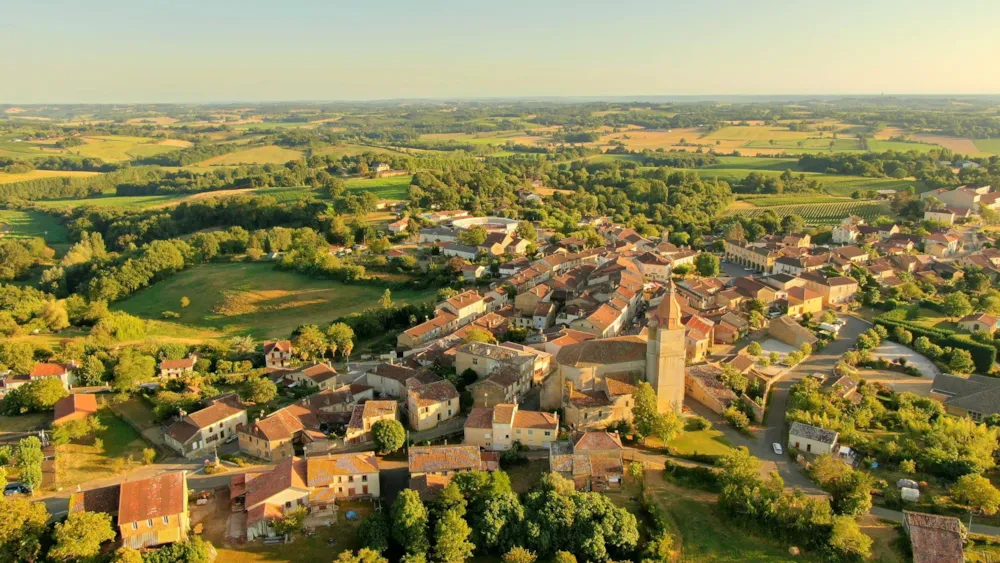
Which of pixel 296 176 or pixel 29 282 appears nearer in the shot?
pixel 29 282

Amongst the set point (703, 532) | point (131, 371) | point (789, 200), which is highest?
point (789, 200)

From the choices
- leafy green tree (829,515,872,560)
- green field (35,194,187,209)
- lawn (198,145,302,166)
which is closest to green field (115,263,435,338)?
leafy green tree (829,515,872,560)

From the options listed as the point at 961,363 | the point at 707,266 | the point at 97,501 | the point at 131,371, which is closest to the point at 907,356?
the point at 961,363

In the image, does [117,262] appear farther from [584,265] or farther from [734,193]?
[734,193]

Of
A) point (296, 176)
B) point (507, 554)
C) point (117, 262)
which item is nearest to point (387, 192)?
point (296, 176)

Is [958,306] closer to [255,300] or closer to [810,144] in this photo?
[255,300]
